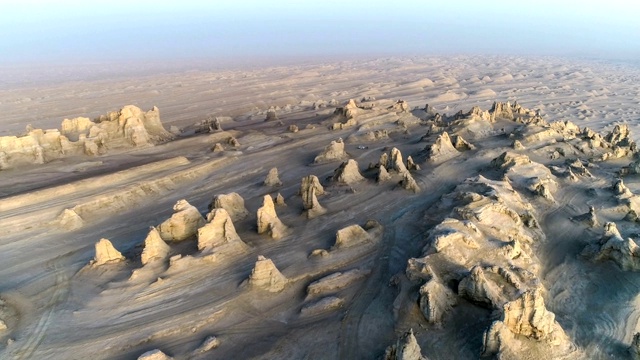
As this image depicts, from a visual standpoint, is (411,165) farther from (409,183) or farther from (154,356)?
(154,356)

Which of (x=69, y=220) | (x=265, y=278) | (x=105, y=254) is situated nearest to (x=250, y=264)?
(x=265, y=278)

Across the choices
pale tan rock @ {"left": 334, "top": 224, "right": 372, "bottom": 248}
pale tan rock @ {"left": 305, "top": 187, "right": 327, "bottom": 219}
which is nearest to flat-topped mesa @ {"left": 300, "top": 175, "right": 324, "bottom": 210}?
pale tan rock @ {"left": 305, "top": 187, "right": 327, "bottom": 219}

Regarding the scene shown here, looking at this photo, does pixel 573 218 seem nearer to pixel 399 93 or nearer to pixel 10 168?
pixel 10 168

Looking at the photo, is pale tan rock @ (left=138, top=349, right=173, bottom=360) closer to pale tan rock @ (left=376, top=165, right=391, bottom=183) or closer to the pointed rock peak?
the pointed rock peak

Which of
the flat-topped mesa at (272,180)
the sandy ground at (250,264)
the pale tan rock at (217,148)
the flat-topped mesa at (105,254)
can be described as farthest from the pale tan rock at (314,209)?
the pale tan rock at (217,148)

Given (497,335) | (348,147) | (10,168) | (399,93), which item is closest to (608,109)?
(399,93)

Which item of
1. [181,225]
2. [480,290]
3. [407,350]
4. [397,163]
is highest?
[397,163]

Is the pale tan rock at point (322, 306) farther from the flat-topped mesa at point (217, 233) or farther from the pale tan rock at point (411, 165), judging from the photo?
the pale tan rock at point (411, 165)
